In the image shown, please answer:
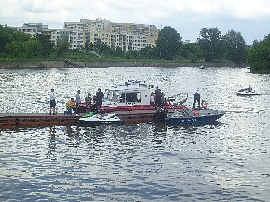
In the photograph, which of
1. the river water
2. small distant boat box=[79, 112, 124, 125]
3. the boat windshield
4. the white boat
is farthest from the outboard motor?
small distant boat box=[79, 112, 124, 125]

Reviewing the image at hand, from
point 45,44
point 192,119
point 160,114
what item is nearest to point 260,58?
point 45,44

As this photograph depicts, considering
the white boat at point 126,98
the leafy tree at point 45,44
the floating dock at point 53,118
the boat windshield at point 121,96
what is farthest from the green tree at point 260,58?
the floating dock at point 53,118

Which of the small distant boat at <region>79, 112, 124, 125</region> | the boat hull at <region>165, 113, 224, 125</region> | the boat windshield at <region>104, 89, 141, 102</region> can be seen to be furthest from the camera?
the boat windshield at <region>104, 89, 141, 102</region>

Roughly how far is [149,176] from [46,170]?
18.6ft

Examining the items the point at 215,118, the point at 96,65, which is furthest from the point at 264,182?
the point at 96,65

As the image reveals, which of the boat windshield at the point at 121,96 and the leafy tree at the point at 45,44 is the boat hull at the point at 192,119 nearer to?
the boat windshield at the point at 121,96

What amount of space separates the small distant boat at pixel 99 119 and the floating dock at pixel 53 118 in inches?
35.6

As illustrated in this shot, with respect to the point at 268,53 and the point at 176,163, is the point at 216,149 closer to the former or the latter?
the point at 176,163

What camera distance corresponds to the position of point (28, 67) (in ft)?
538

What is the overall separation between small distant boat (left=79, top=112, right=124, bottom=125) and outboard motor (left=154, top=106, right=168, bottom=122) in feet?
11.0

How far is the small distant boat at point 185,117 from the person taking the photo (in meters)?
40.4

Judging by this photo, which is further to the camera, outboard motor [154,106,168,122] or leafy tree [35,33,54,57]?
leafy tree [35,33,54,57]

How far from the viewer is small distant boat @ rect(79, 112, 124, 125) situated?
38.8m

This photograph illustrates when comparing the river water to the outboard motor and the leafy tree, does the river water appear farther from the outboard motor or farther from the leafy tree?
the leafy tree
